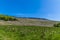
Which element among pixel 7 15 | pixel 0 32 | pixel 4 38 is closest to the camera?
pixel 4 38

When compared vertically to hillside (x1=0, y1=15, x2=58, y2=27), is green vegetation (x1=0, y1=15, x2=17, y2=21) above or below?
above

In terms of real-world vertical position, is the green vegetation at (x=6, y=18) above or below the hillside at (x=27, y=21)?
above

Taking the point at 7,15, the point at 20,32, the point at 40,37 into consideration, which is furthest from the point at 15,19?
the point at 40,37

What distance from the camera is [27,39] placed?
16.5 meters

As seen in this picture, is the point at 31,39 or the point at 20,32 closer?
the point at 31,39

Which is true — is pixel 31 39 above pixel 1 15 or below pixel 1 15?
below

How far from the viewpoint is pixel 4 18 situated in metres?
26.6

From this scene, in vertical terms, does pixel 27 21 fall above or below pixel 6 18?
below

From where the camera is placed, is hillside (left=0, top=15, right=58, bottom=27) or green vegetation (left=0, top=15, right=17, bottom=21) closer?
hillside (left=0, top=15, right=58, bottom=27)

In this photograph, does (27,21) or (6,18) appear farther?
(27,21)

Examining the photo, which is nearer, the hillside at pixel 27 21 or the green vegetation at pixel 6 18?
the hillside at pixel 27 21

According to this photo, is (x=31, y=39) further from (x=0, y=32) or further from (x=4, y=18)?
(x=4, y=18)

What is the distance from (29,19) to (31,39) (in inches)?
448

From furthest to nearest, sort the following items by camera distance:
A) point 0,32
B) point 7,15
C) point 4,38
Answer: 1. point 7,15
2. point 0,32
3. point 4,38
